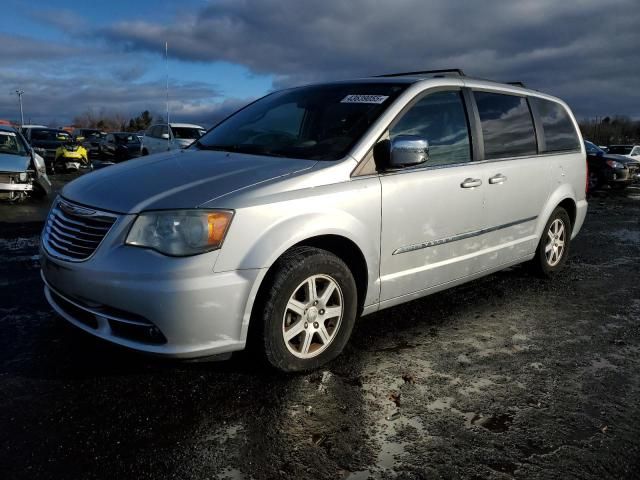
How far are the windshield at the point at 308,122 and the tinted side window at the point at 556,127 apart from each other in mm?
2005

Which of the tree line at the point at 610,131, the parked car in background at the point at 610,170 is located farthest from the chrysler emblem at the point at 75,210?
the tree line at the point at 610,131

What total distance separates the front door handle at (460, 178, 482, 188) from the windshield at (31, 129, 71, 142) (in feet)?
67.9

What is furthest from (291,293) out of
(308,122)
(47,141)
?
(47,141)

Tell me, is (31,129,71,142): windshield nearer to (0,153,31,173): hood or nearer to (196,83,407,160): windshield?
(0,153,31,173): hood

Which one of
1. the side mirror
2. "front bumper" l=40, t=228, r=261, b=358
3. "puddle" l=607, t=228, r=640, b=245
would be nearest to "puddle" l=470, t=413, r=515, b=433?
"front bumper" l=40, t=228, r=261, b=358

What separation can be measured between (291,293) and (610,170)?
16.4 meters

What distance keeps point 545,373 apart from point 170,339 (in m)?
2.19

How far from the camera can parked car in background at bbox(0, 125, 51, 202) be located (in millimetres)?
9625

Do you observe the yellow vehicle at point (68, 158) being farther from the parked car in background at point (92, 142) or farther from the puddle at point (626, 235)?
the puddle at point (626, 235)

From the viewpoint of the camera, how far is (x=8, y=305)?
407cm

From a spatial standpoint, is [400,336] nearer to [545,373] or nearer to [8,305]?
[545,373]

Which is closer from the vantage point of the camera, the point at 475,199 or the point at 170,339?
the point at 170,339

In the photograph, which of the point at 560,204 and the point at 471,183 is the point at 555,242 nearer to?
the point at 560,204

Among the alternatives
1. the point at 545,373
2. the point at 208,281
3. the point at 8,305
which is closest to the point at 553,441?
the point at 545,373
